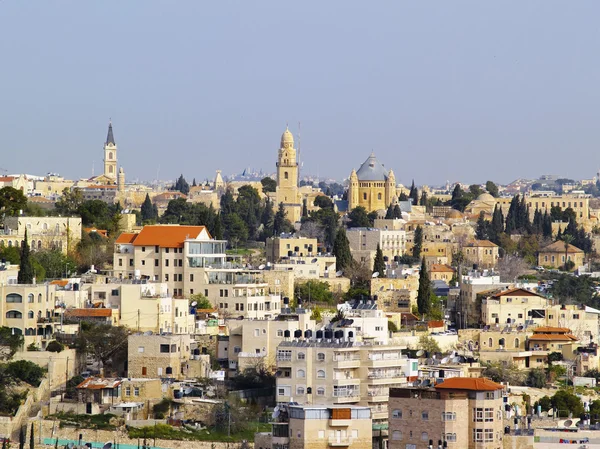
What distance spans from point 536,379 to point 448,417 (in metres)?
13.4

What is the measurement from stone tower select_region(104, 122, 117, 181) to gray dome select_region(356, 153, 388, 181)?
28114 millimetres

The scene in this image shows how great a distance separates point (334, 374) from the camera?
49.5 meters

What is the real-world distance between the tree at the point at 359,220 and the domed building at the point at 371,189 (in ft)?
39.1

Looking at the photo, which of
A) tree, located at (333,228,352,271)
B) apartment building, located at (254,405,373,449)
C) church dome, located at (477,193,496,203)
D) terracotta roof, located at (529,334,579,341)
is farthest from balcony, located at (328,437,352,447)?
church dome, located at (477,193,496,203)

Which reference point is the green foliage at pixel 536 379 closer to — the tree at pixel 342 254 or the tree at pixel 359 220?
the tree at pixel 342 254

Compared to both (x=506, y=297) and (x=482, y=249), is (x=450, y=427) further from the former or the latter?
(x=482, y=249)

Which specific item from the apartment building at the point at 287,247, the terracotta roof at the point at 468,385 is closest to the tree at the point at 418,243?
the apartment building at the point at 287,247

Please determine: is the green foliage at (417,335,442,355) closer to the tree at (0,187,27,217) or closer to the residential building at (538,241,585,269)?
the tree at (0,187,27,217)

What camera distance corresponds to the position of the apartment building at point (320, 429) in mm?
44781

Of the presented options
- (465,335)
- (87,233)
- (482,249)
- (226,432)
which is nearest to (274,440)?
(226,432)

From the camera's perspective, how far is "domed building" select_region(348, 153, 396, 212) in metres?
115

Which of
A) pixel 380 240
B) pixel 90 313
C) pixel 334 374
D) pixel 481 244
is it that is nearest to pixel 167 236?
pixel 90 313

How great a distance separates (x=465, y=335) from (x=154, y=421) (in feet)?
53.2

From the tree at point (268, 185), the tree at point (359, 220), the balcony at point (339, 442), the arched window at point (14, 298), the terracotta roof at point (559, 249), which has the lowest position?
the balcony at point (339, 442)
